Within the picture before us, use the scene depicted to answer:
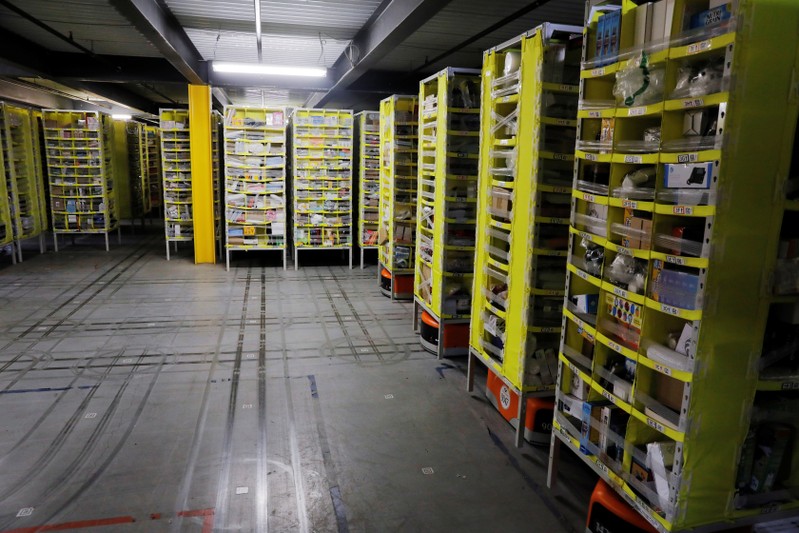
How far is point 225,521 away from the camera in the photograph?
3.43 m

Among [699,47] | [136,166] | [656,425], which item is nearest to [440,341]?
[656,425]

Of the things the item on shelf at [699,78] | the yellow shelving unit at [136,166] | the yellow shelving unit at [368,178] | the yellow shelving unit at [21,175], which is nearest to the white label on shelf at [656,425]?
the item on shelf at [699,78]

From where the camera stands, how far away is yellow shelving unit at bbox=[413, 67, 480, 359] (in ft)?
18.8

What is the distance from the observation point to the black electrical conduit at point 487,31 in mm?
6805

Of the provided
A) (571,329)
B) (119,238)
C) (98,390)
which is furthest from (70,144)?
(571,329)

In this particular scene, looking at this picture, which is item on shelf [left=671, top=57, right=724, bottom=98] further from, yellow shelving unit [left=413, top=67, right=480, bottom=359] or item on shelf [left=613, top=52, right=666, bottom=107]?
yellow shelving unit [left=413, top=67, right=480, bottom=359]

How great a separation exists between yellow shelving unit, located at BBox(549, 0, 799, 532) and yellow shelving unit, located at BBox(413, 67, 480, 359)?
256 centimetres

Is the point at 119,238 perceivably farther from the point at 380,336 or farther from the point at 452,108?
the point at 452,108

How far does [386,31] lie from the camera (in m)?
6.74

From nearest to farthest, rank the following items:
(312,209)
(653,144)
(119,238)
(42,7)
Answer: (653,144) < (42,7) < (312,209) < (119,238)

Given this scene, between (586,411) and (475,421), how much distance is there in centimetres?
164

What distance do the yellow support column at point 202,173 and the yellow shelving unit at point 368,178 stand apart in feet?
10.2

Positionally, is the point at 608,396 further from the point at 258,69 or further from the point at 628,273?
the point at 258,69

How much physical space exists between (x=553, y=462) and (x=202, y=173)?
9.47 m
